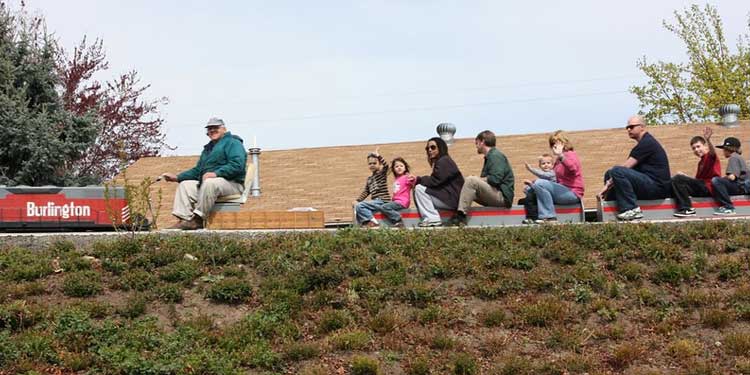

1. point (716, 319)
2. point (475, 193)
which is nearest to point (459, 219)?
point (475, 193)

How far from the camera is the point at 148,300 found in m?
9.86

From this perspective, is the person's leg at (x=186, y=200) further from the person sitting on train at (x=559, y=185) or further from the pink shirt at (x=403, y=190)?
the person sitting on train at (x=559, y=185)

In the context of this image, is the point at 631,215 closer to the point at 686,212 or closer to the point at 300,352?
the point at 686,212

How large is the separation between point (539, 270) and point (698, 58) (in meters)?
38.6

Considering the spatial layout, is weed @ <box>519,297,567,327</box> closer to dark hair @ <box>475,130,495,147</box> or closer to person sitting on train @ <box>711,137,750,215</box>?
dark hair @ <box>475,130,495,147</box>

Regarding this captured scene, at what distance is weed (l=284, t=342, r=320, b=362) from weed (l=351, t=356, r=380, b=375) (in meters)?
0.46

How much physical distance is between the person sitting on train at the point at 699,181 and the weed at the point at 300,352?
20.9 feet

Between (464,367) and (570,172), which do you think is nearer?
(464,367)

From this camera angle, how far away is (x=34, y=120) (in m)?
23.7

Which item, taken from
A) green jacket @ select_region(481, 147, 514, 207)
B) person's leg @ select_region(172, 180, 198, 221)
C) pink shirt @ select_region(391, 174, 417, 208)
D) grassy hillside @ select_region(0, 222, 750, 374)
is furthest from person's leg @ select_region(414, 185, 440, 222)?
person's leg @ select_region(172, 180, 198, 221)

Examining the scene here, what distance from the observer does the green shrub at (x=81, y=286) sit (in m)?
10.0

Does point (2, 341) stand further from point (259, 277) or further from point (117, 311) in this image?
point (259, 277)

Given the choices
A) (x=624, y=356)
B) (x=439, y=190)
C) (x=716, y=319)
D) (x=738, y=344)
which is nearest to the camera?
(x=624, y=356)

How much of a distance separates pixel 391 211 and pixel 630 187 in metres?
3.37
